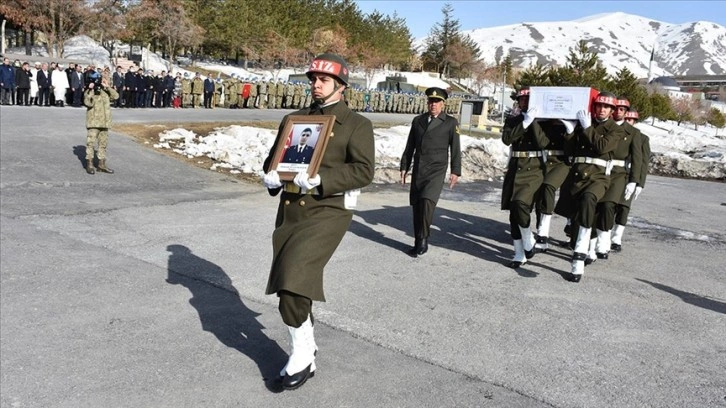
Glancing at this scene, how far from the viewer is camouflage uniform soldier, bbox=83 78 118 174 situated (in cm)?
1242

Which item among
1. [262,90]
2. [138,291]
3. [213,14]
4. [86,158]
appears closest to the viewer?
[138,291]

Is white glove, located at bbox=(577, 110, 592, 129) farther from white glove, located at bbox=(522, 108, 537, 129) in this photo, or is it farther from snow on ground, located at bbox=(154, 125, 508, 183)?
snow on ground, located at bbox=(154, 125, 508, 183)

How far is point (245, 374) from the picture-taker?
4262mm

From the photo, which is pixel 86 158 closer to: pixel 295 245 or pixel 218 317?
pixel 218 317

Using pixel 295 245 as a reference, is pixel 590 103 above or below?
above

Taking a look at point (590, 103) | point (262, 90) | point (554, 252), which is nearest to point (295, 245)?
point (590, 103)

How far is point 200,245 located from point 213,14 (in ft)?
192

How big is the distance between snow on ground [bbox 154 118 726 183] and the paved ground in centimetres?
570

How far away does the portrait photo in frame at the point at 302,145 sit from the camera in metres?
3.88

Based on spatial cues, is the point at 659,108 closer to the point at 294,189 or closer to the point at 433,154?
the point at 433,154

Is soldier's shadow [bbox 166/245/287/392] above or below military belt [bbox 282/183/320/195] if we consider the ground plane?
below

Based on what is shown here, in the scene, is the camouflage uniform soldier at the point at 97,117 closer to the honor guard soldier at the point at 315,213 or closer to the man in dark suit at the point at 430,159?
the man in dark suit at the point at 430,159

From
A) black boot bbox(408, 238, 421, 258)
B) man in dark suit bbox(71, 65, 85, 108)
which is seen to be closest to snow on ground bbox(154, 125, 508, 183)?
black boot bbox(408, 238, 421, 258)

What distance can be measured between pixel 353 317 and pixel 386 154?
1430 cm
